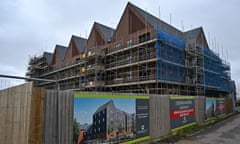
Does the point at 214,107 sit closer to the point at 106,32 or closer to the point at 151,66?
the point at 151,66

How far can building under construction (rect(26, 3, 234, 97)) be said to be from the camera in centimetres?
2008

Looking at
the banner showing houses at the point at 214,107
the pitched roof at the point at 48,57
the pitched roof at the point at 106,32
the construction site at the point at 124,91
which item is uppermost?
the pitched roof at the point at 106,32

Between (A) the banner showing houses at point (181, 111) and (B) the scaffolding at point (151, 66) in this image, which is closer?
(A) the banner showing houses at point (181, 111)

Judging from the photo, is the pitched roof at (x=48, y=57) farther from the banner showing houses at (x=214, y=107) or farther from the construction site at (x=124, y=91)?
the banner showing houses at (x=214, y=107)

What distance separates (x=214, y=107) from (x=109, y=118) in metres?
15.0

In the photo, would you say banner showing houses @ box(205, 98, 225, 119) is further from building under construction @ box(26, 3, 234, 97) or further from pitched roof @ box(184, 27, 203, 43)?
pitched roof @ box(184, 27, 203, 43)


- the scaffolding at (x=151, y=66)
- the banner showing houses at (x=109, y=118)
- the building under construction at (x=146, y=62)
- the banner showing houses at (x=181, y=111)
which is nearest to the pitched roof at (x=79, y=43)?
the building under construction at (x=146, y=62)

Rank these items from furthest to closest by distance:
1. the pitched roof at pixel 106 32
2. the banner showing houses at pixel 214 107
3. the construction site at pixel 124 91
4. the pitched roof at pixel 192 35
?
the pitched roof at pixel 106 32, the pitched roof at pixel 192 35, the banner showing houses at pixel 214 107, the construction site at pixel 124 91

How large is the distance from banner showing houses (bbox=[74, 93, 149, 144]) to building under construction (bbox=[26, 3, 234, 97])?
1010cm

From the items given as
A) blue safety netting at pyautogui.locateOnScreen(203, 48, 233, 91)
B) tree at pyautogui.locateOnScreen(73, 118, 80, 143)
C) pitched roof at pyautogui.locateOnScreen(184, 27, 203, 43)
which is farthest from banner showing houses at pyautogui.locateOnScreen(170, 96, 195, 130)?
pitched roof at pyautogui.locateOnScreen(184, 27, 203, 43)

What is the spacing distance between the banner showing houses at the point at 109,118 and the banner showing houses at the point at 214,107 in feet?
33.3

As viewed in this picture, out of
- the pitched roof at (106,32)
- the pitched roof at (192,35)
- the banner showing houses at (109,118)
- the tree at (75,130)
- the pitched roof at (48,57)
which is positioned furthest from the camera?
the pitched roof at (48,57)

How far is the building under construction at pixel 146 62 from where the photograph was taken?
65.9ft

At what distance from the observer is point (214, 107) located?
1891 centimetres
